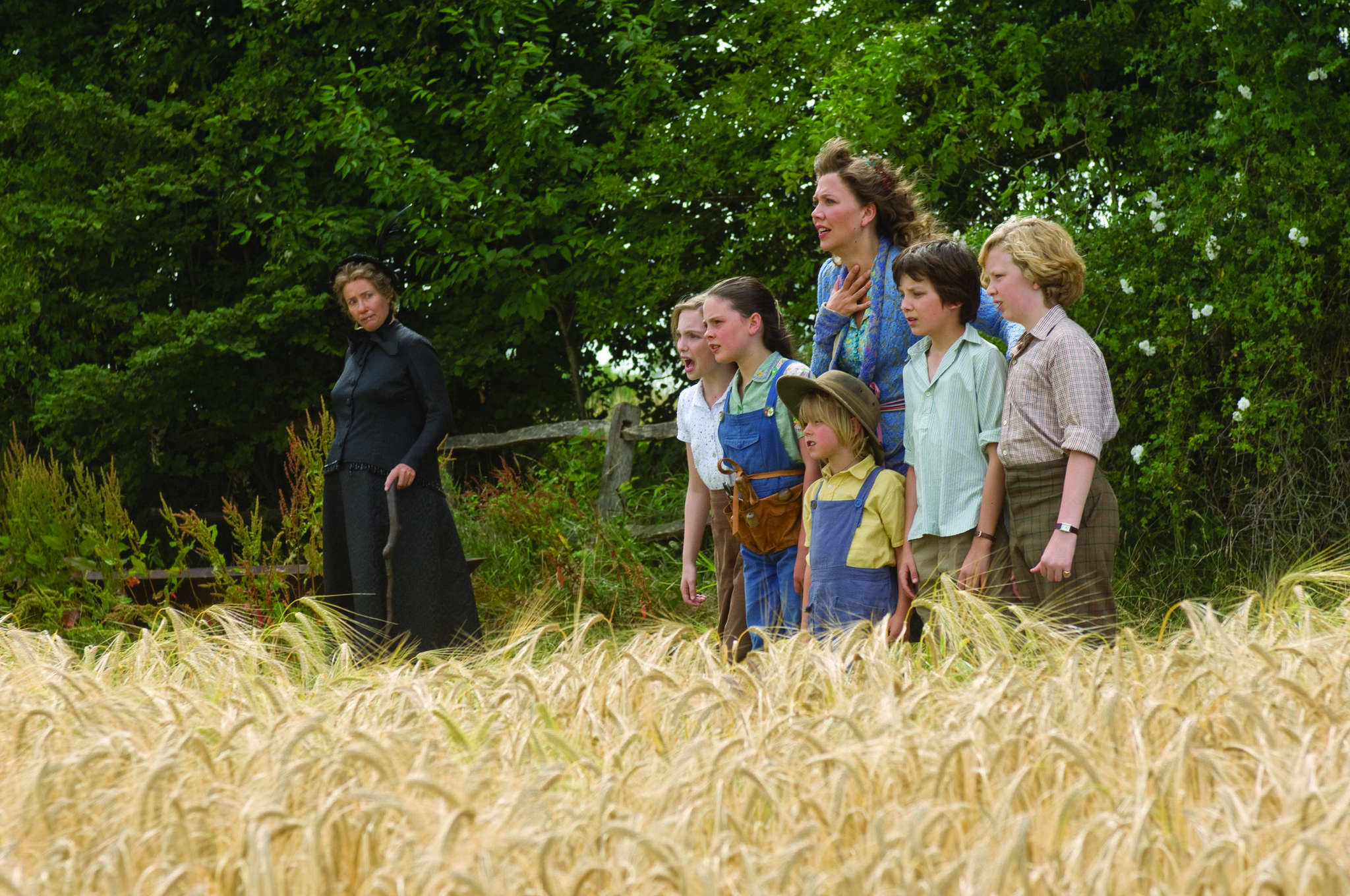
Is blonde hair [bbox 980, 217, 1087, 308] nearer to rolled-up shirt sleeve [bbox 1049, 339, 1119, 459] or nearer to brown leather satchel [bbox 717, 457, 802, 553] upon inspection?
rolled-up shirt sleeve [bbox 1049, 339, 1119, 459]

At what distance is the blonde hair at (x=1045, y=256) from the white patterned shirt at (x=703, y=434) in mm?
1014

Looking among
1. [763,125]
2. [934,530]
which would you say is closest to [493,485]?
[763,125]

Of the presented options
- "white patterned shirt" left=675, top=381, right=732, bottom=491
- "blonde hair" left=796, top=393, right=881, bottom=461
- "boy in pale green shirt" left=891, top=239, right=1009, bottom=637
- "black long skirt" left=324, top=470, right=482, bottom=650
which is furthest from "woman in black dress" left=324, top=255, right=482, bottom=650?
"boy in pale green shirt" left=891, top=239, right=1009, bottom=637

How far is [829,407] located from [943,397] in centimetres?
31

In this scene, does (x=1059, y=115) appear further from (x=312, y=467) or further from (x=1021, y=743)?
(x=1021, y=743)

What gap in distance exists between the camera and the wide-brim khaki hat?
3.37 meters

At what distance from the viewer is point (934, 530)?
326 cm

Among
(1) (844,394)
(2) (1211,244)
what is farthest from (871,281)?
(2) (1211,244)

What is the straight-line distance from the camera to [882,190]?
11.8ft

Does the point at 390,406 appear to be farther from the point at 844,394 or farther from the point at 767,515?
the point at 844,394

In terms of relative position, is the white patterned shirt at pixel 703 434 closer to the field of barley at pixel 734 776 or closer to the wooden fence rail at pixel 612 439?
the field of barley at pixel 734 776

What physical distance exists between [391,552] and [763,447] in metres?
1.77

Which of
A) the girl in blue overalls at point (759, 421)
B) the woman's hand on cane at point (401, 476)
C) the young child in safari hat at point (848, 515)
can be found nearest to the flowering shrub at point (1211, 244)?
the girl in blue overalls at point (759, 421)

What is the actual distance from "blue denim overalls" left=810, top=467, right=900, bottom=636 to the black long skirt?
6.14 feet
